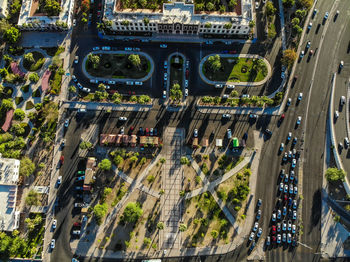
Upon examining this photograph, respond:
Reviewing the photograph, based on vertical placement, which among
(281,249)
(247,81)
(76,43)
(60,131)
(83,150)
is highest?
(76,43)

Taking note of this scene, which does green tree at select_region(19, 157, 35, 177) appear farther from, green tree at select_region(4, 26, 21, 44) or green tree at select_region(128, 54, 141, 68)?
green tree at select_region(128, 54, 141, 68)

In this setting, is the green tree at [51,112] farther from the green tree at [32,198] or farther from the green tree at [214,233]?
the green tree at [214,233]

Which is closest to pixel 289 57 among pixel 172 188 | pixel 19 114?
pixel 172 188

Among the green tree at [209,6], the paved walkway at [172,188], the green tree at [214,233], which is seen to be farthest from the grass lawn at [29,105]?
the green tree at [214,233]

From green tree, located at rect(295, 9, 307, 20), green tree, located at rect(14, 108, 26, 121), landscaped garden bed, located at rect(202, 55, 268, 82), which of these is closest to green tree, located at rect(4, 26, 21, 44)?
green tree, located at rect(14, 108, 26, 121)

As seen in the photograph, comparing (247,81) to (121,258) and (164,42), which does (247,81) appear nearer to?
(164,42)

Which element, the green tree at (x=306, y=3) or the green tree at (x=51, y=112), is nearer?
the green tree at (x=51, y=112)

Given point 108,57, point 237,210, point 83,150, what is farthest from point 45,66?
point 237,210
